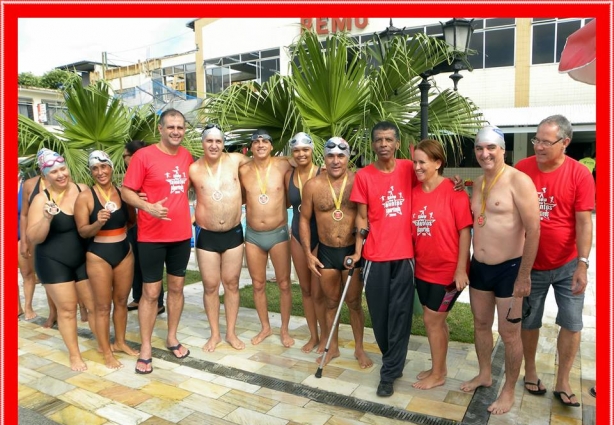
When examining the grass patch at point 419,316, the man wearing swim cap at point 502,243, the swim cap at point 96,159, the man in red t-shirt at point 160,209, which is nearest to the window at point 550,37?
the grass patch at point 419,316

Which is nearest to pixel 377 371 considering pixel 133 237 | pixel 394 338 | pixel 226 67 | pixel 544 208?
pixel 394 338

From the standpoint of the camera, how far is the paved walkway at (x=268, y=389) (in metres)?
3.23

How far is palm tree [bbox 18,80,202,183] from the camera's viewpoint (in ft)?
17.8

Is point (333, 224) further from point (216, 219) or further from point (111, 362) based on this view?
point (111, 362)

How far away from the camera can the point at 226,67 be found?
21812 millimetres

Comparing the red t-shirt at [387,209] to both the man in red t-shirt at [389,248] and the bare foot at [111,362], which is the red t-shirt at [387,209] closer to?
the man in red t-shirt at [389,248]

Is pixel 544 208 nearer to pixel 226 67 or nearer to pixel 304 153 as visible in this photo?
pixel 304 153

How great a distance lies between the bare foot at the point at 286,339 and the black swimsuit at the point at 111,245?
1.77 m

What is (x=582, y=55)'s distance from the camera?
214 centimetres

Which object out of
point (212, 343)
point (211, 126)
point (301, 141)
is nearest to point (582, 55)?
point (301, 141)

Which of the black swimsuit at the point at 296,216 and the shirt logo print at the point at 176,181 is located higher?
the shirt logo print at the point at 176,181

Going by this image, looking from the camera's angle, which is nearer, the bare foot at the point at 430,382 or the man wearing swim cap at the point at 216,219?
the bare foot at the point at 430,382

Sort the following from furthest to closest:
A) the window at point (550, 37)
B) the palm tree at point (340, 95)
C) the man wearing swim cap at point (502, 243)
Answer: the window at point (550, 37)
the palm tree at point (340, 95)
the man wearing swim cap at point (502, 243)

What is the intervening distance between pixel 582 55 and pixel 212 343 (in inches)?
155
